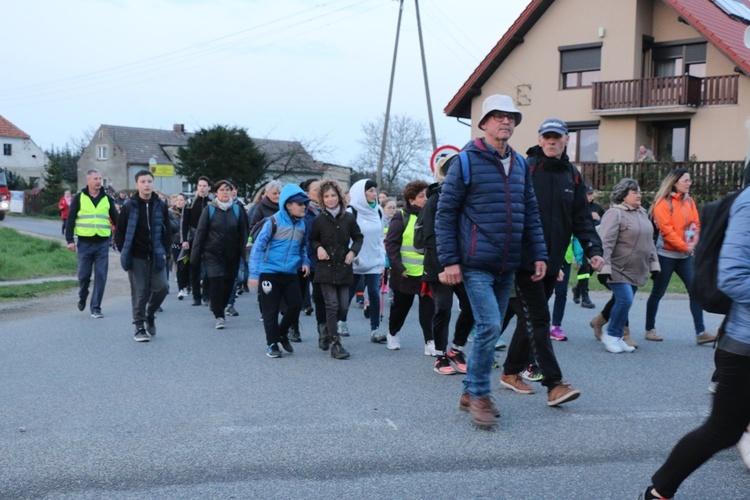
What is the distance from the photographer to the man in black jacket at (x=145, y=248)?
971 cm

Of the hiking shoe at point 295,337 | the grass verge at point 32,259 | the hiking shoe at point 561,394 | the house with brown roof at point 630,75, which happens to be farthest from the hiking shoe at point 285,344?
the house with brown roof at point 630,75

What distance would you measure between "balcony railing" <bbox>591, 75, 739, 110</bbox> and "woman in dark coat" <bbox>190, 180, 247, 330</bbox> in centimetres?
2182

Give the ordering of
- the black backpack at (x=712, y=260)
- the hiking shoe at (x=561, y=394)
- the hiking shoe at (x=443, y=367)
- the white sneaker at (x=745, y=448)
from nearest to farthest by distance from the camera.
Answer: the black backpack at (x=712, y=260)
the white sneaker at (x=745, y=448)
the hiking shoe at (x=561, y=394)
the hiking shoe at (x=443, y=367)

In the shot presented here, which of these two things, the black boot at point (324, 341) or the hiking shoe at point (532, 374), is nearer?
the hiking shoe at point (532, 374)

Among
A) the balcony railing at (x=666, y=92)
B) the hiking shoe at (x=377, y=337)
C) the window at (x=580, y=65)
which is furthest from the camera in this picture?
the window at (x=580, y=65)

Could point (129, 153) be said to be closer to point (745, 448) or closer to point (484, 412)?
point (484, 412)

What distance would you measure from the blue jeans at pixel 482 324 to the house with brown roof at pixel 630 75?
78.9ft

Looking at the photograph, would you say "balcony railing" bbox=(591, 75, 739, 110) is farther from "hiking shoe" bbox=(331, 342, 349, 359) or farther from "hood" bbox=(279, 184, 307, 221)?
"hiking shoe" bbox=(331, 342, 349, 359)

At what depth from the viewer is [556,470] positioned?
475cm

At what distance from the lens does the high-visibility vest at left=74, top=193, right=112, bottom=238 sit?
11461 millimetres

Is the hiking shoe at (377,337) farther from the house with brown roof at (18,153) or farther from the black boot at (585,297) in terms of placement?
the house with brown roof at (18,153)

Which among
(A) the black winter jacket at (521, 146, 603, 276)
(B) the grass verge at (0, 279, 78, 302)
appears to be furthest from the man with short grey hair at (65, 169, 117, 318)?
(A) the black winter jacket at (521, 146, 603, 276)

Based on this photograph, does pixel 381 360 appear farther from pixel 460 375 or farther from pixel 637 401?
pixel 637 401

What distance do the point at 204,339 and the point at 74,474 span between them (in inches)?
196
